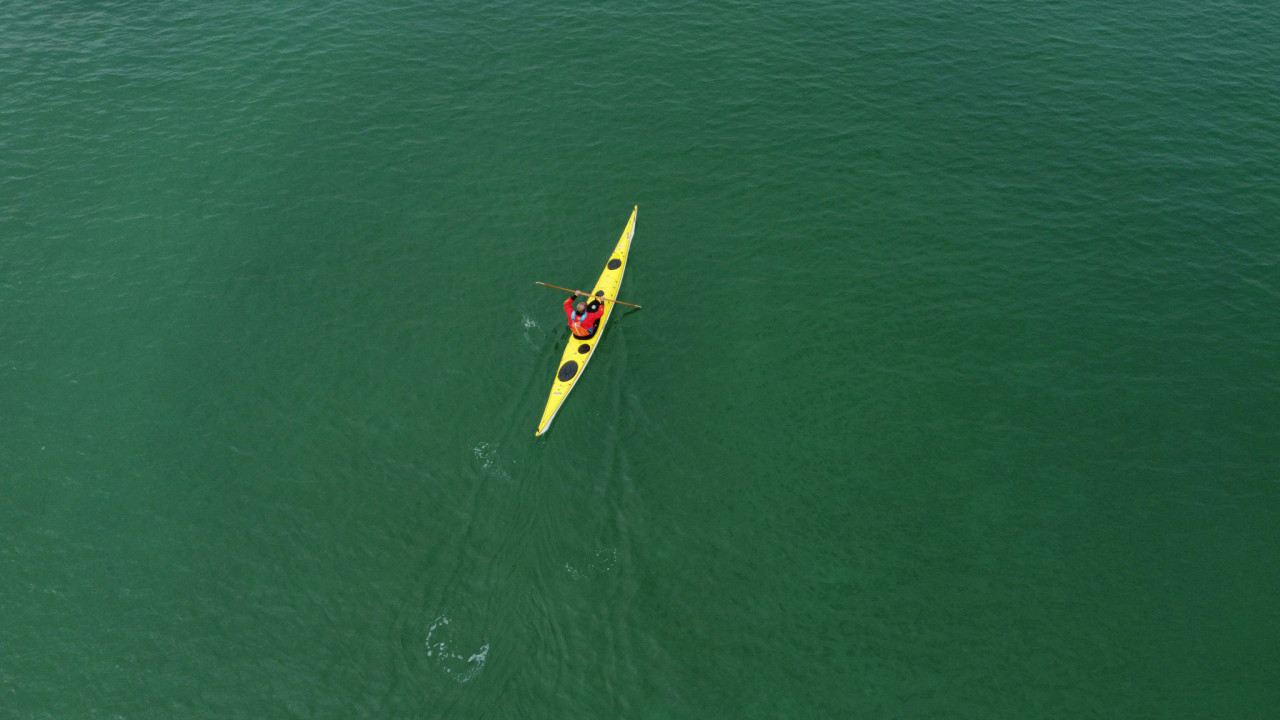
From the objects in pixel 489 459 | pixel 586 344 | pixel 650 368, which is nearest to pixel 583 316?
pixel 586 344

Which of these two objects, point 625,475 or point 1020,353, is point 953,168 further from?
point 625,475

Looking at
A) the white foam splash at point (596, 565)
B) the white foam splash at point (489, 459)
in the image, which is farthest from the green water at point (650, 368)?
the white foam splash at point (489, 459)

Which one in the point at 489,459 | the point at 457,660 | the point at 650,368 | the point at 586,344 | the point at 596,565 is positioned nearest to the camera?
the point at 457,660

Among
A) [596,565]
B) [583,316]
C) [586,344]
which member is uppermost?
[583,316]

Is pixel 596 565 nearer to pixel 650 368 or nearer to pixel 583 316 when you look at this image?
pixel 650 368

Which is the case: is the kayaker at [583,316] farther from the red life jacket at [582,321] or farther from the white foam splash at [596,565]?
the white foam splash at [596,565]

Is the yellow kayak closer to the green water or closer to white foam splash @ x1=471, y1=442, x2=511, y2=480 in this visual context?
the green water
